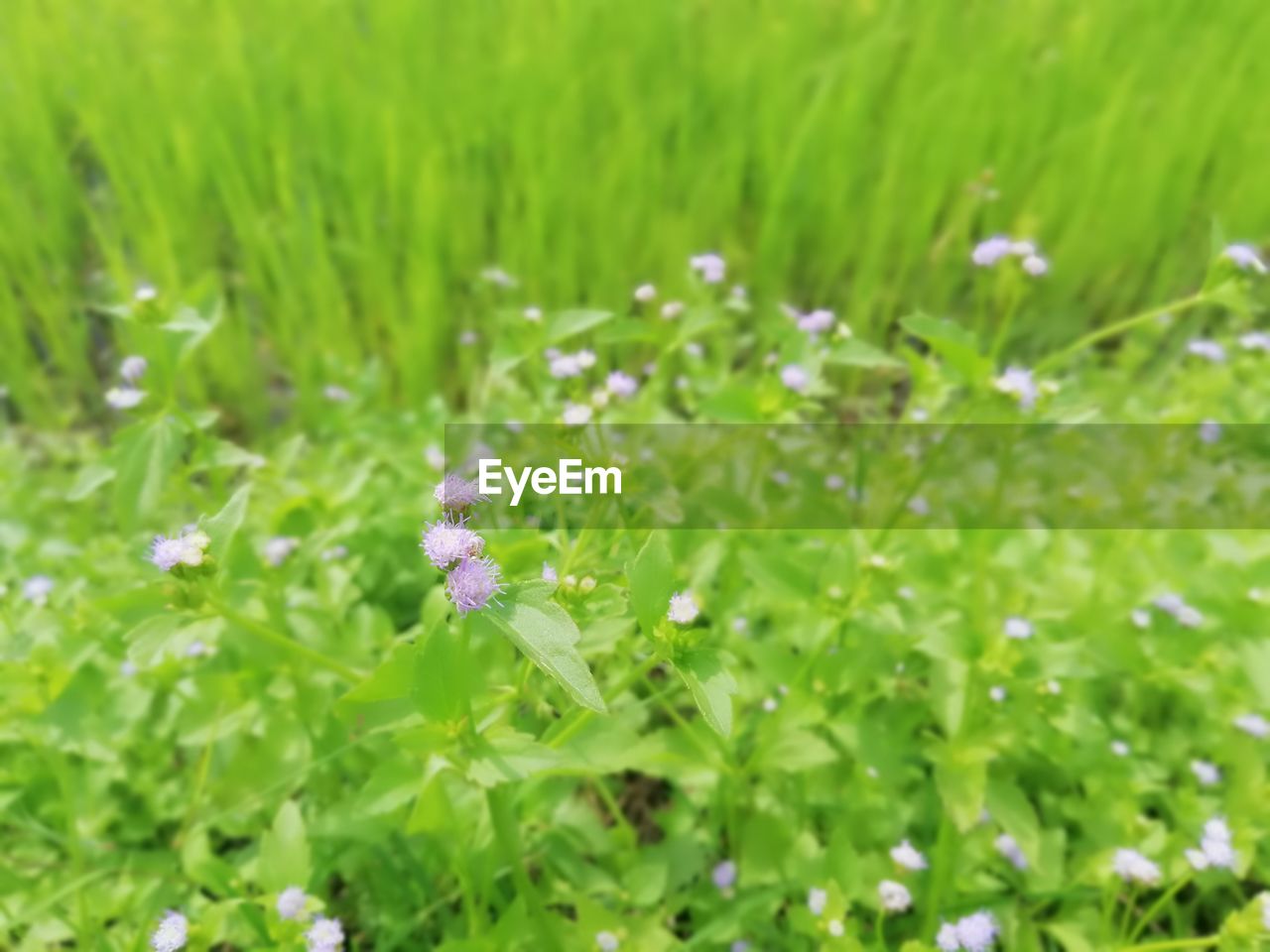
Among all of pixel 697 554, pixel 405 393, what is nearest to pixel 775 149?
pixel 405 393

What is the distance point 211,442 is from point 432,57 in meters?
1.79

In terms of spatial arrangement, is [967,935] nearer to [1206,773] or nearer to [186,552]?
[1206,773]

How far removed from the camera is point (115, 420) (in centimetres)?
243

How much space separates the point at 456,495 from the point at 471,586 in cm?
12

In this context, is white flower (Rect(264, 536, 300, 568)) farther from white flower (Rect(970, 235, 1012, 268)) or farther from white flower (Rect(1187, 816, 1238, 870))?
white flower (Rect(1187, 816, 1238, 870))

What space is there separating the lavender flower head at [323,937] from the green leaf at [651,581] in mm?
510

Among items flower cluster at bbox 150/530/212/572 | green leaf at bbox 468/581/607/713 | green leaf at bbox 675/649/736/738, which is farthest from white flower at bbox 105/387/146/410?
green leaf at bbox 675/649/736/738

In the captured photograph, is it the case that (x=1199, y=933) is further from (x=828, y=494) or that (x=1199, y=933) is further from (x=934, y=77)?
(x=934, y=77)

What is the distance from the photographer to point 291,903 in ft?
3.27

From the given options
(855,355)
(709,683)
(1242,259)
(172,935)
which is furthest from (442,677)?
(1242,259)

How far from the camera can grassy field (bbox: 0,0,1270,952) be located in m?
1.12

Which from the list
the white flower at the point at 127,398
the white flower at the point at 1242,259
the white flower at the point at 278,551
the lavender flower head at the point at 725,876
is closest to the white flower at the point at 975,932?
the lavender flower head at the point at 725,876

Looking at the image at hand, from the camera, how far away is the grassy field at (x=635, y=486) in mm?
1119

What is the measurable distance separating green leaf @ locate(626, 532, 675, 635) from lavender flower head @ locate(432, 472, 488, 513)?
0.17 m
